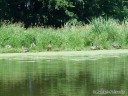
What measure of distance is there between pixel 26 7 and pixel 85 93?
3778 centimetres

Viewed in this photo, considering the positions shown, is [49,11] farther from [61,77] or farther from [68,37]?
[61,77]

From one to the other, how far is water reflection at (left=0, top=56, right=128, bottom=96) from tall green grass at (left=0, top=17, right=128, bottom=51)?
6.06 metres

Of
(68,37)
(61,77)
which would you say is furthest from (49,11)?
(61,77)

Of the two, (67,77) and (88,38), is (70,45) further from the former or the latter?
(67,77)

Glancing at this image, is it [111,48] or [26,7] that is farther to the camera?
[26,7]

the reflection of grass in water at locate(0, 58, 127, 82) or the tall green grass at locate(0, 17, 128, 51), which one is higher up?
the reflection of grass in water at locate(0, 58, 127, 82)

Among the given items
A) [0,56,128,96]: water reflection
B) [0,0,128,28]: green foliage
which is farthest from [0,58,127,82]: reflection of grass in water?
[0,0,128,28]: green foliage

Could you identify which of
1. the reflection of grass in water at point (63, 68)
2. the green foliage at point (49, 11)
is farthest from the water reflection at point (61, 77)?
the green foliage at point (49, 11)

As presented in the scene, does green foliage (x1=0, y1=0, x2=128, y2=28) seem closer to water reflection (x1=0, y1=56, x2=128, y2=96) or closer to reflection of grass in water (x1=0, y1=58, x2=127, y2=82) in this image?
reflection of grass in water (x1=0, y1=58, x2=127, y2=82)

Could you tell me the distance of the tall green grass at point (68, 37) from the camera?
950 inches

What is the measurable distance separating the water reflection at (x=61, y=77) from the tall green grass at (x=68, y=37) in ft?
19.9

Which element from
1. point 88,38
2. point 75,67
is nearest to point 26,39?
point 88,38

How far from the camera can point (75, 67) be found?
50.3 ft

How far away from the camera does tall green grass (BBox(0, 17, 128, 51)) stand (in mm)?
24125
